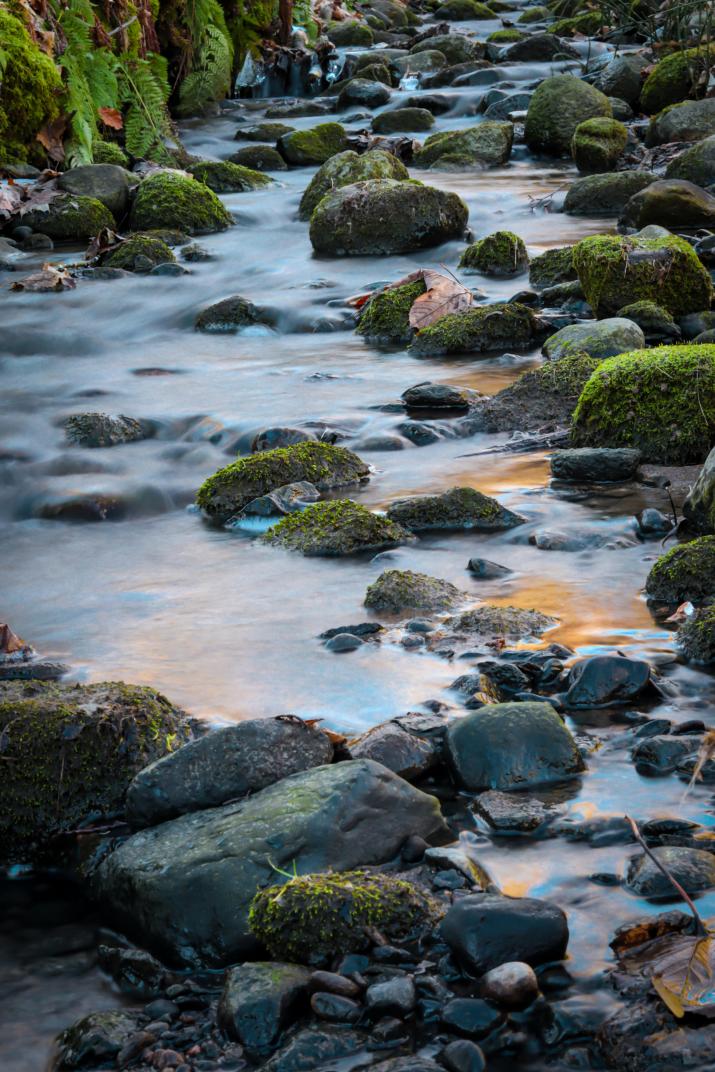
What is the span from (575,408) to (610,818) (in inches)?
139

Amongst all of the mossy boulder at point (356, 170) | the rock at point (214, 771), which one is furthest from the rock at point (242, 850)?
the mossy boulder at point (356, 170)

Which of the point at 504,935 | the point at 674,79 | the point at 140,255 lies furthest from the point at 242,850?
the point at 674,79

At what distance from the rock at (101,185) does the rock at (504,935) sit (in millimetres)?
10644

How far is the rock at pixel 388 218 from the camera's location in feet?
35.2

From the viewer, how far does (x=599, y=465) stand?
5.59 metres

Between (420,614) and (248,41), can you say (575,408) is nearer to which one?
(420,614)

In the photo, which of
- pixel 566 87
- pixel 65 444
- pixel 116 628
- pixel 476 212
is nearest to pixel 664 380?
pixel 116 628

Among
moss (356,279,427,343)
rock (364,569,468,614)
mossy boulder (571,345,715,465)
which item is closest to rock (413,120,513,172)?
moss (356,279,427,343)

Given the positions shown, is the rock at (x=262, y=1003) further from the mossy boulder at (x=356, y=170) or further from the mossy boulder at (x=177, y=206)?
the mossy boulder at (x=177, y=206)

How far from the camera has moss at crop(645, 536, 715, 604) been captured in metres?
4.16

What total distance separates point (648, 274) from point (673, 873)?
558 cm

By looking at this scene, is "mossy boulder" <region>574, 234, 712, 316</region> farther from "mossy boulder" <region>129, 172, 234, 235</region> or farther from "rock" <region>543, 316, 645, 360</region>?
"mossy boulder" <region>129, 172, 234, 235</region>

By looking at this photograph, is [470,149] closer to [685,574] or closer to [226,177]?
[226,177]

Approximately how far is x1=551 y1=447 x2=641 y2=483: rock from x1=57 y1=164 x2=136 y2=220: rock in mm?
7790
